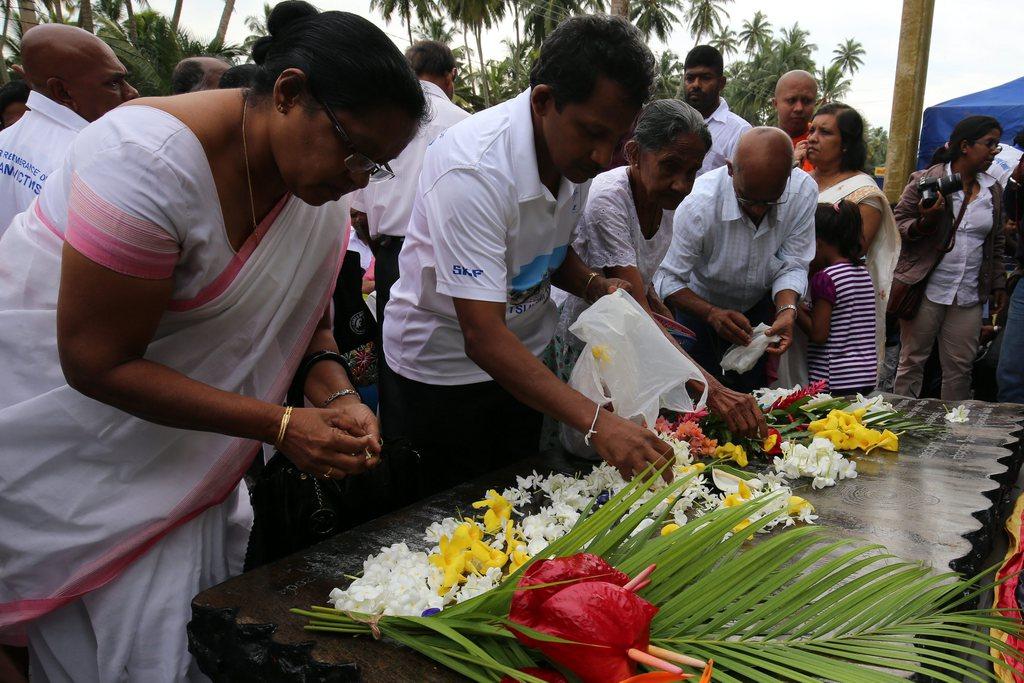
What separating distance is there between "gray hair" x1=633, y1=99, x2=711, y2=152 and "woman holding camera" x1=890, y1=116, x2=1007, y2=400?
10.3 feet

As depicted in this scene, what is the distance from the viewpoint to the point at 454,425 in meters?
2.47

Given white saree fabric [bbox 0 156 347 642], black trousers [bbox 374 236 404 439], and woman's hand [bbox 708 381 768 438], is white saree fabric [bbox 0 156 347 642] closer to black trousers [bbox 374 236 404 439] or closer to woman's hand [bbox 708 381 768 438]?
black trousers [bbox 374 236 404 439]

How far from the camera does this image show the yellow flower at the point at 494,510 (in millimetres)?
1716

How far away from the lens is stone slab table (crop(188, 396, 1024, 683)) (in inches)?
51.2

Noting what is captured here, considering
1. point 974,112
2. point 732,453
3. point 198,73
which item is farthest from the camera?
point 974,112

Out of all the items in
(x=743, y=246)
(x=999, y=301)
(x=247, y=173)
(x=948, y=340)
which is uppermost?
(x=247, y=173)

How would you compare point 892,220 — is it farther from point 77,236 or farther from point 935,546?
point 77,236

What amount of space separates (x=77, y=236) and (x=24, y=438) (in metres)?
0.49

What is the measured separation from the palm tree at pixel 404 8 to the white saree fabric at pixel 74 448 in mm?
32613

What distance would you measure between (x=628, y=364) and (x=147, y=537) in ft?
4.22

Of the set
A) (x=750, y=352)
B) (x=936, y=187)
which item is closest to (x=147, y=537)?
(x=750, y=352)

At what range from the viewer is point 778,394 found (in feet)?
9.50

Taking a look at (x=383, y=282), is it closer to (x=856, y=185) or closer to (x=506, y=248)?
(x=506, y=248)

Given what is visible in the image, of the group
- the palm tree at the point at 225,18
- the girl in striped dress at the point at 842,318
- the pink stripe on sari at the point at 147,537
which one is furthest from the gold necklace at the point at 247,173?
the palm tree at the point at 225,18
